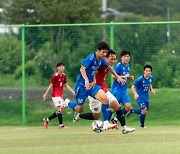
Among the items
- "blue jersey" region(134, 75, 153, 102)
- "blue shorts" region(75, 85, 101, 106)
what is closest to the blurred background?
"blue jersey" region(134, 75, 153, 102)

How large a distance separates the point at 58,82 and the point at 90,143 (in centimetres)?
740

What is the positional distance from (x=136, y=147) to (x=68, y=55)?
35.9 ft

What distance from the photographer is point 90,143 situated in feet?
54.5

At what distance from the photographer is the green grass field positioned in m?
15.0

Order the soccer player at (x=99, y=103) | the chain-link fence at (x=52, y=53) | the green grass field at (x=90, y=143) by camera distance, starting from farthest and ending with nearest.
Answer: the chain-link fence at (x=52, y=53) → the soccer player at (x=99, y=103) → the green grass field at (x=90, y=143)

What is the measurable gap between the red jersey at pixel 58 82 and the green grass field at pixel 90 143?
12.5ft

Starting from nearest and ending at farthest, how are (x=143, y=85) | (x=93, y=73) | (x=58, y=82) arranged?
(x=93, y=73) < (x=143, y=85) < (x=58, y=82)

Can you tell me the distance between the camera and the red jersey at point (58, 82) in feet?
78.1

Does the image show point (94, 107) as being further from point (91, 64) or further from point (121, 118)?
point (91, 64)

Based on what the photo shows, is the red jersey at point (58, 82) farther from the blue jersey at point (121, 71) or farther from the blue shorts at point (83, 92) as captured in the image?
the blue shorts at point (83, 92)

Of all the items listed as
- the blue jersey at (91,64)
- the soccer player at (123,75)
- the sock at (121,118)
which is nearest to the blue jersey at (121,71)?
the soccer player at (123,75)

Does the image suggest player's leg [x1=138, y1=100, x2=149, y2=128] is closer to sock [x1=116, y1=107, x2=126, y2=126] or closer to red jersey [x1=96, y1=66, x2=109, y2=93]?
red jersey [x1=96, y1=66, x2=109, y2=93]

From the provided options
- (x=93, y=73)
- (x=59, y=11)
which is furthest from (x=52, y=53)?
(x=93, y=73)

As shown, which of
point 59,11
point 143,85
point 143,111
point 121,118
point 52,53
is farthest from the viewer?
point 59,11
